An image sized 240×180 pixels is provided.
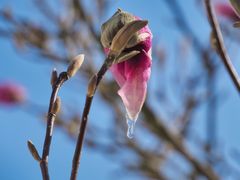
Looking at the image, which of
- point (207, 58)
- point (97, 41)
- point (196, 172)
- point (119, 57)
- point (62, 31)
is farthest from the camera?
point (62, 31)

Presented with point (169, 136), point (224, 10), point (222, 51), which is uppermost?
point (222, 51)

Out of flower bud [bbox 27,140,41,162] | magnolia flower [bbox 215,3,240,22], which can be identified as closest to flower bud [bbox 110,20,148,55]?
flower bud [bbox 27,140,41,162]

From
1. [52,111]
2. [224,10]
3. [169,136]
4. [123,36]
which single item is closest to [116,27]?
[123,36]

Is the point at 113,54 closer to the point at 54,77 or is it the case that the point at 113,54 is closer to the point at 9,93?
the point at 54,77

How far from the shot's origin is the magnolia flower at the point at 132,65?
0.57 meters

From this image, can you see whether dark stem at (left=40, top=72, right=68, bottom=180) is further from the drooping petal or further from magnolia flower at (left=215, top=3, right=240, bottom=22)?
magnolia flower at (left=215, top=3, right=240, bottom=22)

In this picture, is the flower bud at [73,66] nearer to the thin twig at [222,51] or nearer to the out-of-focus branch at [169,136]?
the thin twig at [222,51]

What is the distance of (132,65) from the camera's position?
1.99ft

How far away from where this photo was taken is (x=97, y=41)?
1607mm

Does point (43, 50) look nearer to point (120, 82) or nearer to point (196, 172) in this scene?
point (196, 172)

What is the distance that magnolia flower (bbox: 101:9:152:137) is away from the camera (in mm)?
569

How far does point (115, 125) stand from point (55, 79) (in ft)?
4.63

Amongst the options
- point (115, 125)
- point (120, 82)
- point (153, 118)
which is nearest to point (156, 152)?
point (115, 125)

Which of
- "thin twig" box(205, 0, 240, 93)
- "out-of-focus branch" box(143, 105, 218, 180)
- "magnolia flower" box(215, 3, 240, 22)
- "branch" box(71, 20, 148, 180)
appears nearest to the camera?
"branch" box(71, 20, 148, 180)
